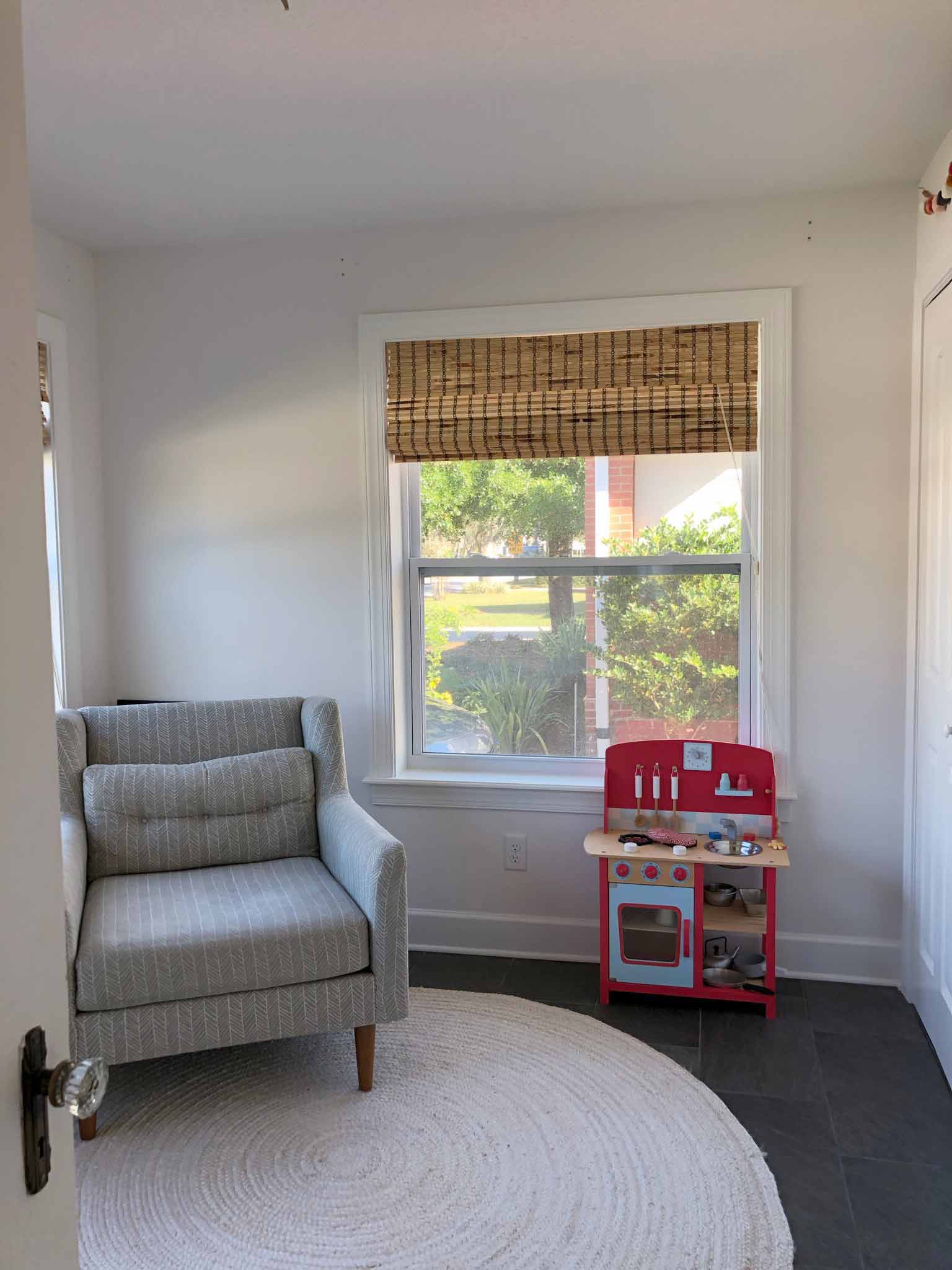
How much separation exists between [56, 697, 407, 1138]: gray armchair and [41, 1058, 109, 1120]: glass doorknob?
162cm

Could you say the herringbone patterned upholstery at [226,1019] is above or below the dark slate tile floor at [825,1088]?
above

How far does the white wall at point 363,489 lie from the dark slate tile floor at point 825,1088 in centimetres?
19

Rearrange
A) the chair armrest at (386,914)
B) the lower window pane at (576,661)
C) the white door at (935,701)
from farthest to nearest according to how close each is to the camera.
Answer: the lower window pane at (576,661), the white door at (935,701), the chair armrest at (386,914)

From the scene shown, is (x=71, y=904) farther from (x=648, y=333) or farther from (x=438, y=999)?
(x=648, y=333)

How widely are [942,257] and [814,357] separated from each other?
1.62 feet

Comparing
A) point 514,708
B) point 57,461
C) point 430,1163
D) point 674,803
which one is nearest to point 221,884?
point 430,1163

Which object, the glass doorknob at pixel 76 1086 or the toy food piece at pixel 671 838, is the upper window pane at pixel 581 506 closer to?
the toy food piece at pixel 671 838

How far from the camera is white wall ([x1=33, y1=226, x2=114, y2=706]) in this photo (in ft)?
10.8

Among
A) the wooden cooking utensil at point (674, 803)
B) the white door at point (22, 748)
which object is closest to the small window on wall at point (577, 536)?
the wooden cooking utensil at point (674, 803)

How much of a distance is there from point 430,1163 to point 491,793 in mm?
1300

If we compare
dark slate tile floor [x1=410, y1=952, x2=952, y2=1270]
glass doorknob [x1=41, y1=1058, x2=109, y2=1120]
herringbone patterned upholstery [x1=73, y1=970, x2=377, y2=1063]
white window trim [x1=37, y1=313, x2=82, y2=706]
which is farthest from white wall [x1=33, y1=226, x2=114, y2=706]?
glass doorknob [x1=41, y1=1058, x2=109, y2=1120]

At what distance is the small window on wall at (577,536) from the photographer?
3.16 meters

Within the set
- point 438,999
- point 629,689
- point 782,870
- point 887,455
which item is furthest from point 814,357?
point 438,999

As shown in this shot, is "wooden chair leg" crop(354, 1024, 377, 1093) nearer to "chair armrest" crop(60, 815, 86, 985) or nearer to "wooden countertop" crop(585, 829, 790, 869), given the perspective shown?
"chair armrest" crop(60, 815, 86, 985)
